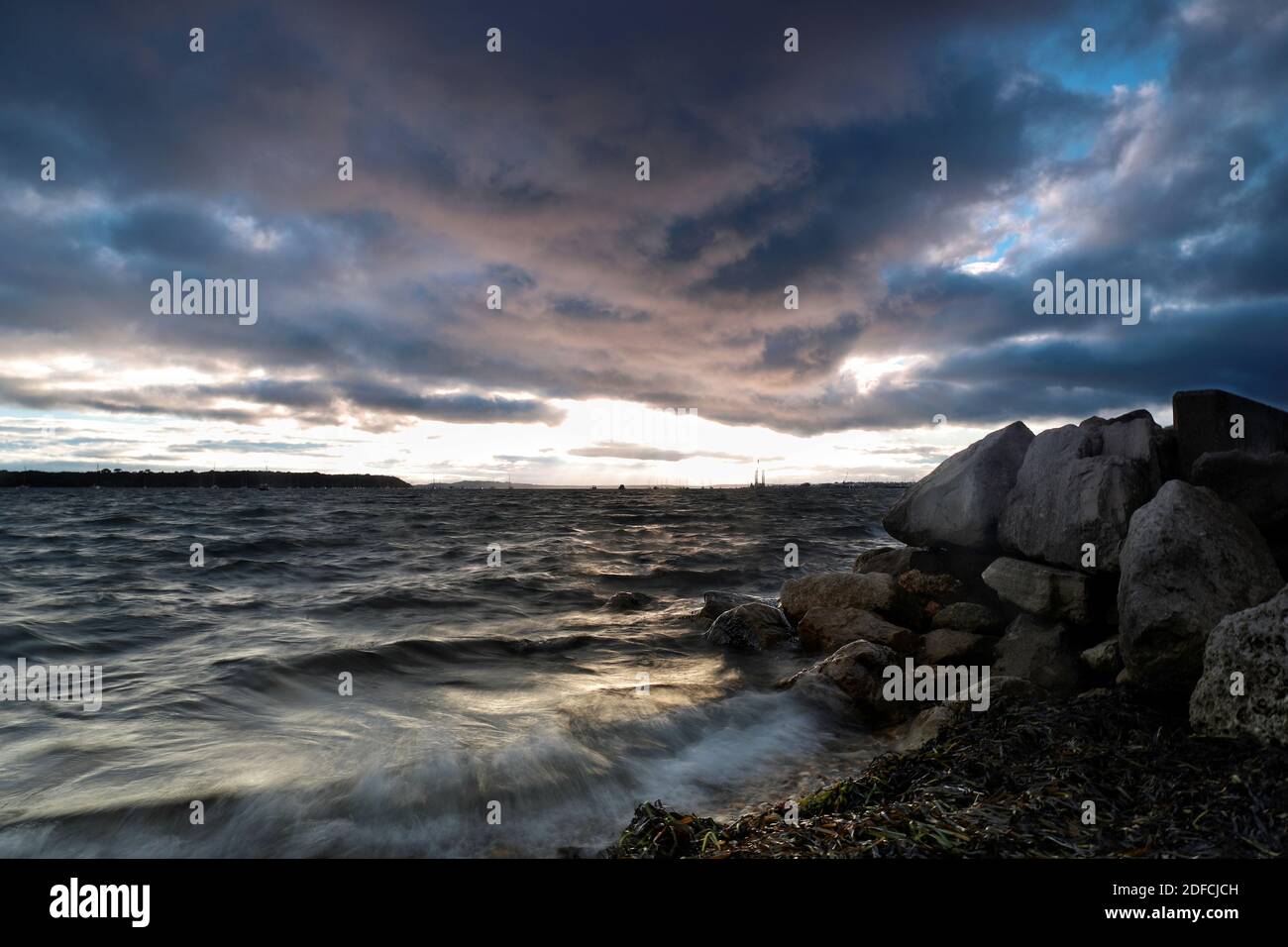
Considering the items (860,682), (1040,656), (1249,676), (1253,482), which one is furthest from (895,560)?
(1249,676)

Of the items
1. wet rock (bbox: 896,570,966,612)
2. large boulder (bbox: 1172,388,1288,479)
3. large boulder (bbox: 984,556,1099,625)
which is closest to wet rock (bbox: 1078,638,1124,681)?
large boulder (bbox: 984,556,1099,625)

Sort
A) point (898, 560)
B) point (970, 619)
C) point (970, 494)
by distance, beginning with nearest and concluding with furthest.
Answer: point (970, 619), point (970, 494), point (898, 560)

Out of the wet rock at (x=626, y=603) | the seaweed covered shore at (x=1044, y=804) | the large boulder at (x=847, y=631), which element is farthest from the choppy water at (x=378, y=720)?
the seaweed covered shore at (x=1044, y=804)

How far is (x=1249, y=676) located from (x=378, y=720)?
1112 centimetres

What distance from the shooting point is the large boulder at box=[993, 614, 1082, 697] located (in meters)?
8.68

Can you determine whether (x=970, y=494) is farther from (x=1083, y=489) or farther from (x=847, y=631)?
(x=847, y=631)

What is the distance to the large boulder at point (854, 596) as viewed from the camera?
12.9 m

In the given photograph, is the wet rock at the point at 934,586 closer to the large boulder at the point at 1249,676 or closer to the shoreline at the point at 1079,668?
the shoreline at the point at 1079,668

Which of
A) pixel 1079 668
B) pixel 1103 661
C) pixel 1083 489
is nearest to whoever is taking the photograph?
pixel 1103 661

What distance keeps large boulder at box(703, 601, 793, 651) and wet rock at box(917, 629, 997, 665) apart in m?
3.67

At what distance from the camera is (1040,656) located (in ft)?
30.0

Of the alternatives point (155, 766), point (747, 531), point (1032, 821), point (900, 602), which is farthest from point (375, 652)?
point (747, 531)

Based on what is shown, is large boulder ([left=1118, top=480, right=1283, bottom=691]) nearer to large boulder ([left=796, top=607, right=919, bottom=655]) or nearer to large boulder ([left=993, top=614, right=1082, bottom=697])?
large boulder ([left=993, top=614, right=1082, bottom=697])

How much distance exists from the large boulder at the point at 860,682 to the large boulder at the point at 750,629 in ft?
10.2
